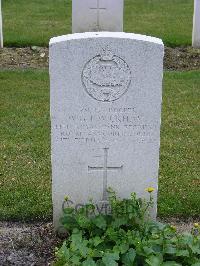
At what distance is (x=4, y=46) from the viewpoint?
411 inches

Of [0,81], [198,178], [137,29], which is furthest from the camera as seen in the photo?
[137,29]

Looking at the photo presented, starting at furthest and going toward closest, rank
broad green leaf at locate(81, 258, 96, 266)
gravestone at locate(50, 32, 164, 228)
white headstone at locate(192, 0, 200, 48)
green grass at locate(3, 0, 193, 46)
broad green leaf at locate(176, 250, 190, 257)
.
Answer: green grass at locate(3, 0, 193, 46) < white headstone at locate(192, 0, 200, 48) < gravestone at locate(50, 32, 164, 228) < broad green leaf at locate(176, 250, 190, 257) < broad green leaf at locate(81, 258, 96, 266)

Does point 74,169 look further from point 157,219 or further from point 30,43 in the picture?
point 30,43

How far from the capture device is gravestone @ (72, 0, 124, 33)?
988 cm

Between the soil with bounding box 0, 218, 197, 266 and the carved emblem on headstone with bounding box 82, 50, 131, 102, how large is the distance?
43.0 inches

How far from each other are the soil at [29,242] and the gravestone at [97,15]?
233 inches

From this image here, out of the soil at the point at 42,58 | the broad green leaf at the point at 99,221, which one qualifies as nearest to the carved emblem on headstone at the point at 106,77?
the broad green leaf at the point at 99,221

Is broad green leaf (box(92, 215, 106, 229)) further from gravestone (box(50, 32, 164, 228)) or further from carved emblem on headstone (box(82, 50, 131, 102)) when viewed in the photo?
carved emblem on headstone (box(82, 50, 131, 102))

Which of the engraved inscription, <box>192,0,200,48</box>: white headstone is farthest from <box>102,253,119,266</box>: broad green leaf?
<box>192,0,200,48</box>: white headstone

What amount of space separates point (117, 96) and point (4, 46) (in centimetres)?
678

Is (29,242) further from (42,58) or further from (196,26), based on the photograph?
(196,26)

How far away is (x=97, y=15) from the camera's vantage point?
998 centimetres

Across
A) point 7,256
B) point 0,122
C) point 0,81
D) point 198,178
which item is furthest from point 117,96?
point 0,81

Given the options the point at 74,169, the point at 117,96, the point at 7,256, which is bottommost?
the point at 7,256
